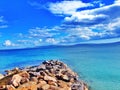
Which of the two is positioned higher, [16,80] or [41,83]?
[16,80]

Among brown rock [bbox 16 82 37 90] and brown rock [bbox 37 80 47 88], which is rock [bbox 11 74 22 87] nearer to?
brown rock [bbox 16 82 37 90]

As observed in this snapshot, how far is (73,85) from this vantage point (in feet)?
96.6

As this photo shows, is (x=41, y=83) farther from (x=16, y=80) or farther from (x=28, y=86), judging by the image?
(x=16, y=80)

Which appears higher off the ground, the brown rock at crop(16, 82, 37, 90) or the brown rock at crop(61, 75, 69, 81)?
the brown rock at crop(16, 82, 37, 90)

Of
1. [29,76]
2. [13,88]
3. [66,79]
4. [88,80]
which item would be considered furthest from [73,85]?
[88,80]

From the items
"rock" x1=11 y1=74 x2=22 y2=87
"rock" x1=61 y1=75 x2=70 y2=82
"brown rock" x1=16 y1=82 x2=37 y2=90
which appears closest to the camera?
"brown rock" x1=16 y1=82 x2=37 y2=90

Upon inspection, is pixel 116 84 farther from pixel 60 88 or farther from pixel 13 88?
pixel 13 88

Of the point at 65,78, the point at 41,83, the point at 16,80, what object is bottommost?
the point at 65,78

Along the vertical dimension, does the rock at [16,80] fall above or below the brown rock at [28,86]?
above

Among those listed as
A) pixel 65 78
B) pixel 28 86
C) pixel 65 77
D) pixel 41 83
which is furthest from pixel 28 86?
pixel 65 77

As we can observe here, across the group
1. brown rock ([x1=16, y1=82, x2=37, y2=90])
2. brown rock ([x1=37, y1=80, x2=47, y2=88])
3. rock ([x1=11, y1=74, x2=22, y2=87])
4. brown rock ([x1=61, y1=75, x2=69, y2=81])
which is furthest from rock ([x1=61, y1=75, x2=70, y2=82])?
brown rock ([x1=16, y1=82, x2=37, y2=90])

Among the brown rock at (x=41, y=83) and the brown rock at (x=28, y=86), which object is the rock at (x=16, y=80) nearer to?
the brown rock at (x=28, y=86)

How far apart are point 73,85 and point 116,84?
23.9 feet

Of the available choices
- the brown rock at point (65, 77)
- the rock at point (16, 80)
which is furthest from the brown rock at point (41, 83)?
the brown rock at point (65, 77)
